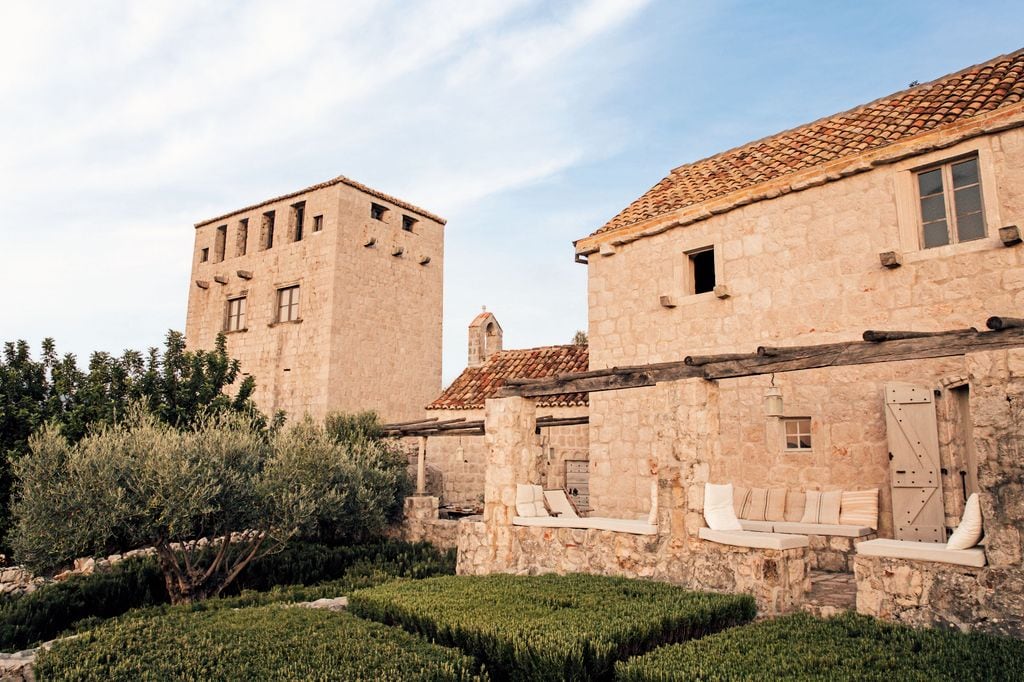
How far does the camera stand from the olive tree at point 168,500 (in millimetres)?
8328

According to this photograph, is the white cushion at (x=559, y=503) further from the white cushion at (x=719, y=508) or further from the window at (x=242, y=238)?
the window at (x=242, y=238)

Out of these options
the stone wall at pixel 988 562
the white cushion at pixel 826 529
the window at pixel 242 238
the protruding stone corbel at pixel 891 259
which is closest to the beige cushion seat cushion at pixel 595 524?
the white cushion at pixel 826 529

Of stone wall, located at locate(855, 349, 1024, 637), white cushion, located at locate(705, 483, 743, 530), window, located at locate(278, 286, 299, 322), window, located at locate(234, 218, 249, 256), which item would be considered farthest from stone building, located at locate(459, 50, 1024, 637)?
window, located at locate(234, 218, 249, 256)

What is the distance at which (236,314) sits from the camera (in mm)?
21109

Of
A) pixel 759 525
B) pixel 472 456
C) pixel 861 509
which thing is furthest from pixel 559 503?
pixel 472 456

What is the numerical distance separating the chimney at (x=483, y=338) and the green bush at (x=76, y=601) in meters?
11.4

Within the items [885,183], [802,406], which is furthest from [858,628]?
[885,183]

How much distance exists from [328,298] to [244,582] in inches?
395

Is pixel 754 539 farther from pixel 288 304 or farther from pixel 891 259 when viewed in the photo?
pixel 288 304

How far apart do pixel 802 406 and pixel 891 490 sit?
155 centimetres

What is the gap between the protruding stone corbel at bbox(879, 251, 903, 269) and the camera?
877cm

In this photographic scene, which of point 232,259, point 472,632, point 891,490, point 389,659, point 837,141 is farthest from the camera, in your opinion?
Result: point 232,259

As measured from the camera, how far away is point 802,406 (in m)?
9.60

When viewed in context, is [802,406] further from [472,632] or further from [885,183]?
[472,632]
